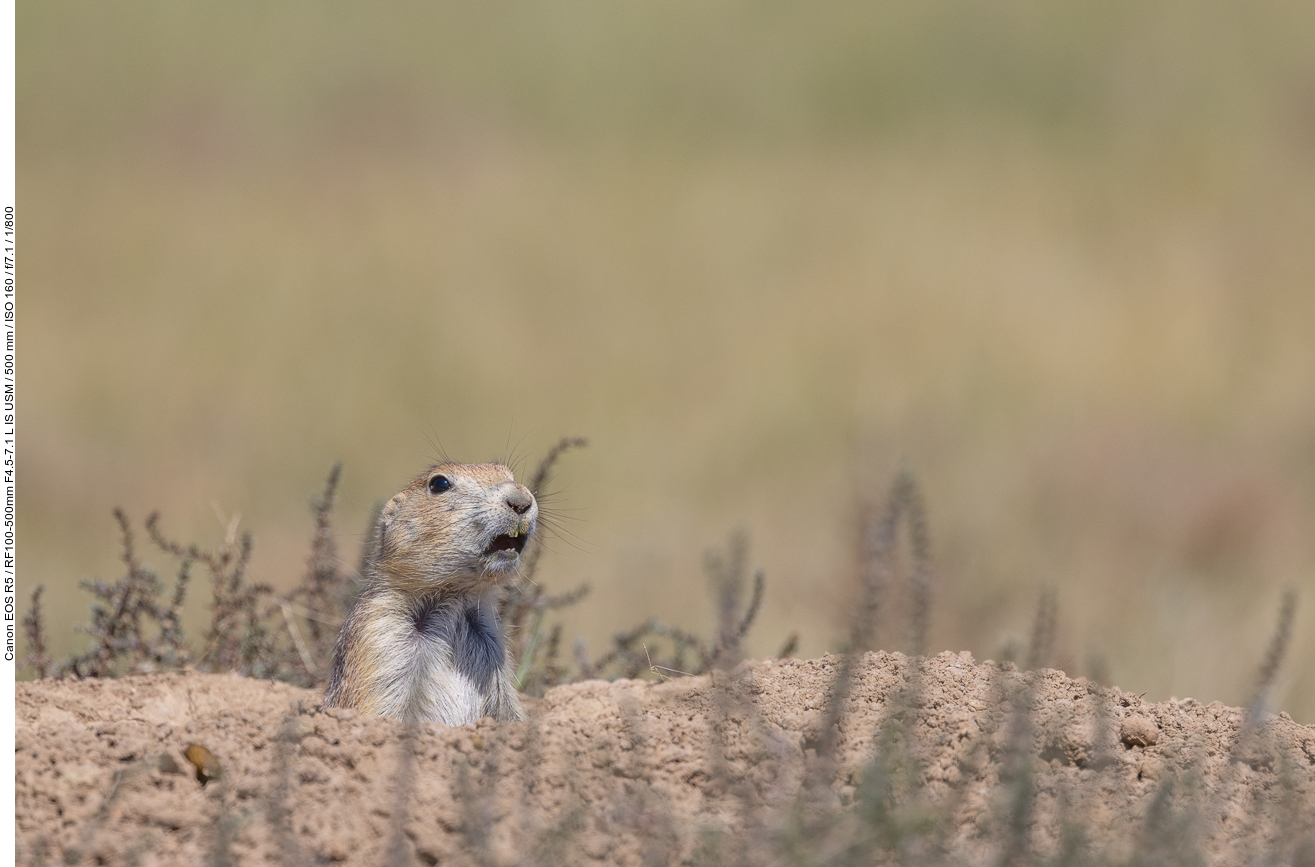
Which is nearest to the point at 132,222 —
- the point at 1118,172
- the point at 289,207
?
the point at 289,207

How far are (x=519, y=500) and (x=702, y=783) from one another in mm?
1395

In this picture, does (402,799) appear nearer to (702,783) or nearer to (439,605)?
(702,783)

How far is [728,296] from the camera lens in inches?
555

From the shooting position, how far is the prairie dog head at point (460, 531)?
13.9 ft

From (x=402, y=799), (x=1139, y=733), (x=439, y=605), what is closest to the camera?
(x=402, y=799)

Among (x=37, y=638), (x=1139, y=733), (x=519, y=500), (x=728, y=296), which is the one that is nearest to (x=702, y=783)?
(x=1139, y=733)

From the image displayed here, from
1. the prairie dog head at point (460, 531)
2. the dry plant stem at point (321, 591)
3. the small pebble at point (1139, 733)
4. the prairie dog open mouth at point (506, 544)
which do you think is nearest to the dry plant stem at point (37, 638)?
the dry plant stem at point (321, 591)

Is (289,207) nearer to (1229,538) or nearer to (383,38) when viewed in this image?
(383,38)

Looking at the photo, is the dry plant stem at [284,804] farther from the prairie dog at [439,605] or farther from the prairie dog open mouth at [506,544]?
the prairie dog open mouth at [506,544]

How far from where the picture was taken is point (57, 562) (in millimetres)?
9359

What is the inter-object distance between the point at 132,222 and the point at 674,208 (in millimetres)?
5771

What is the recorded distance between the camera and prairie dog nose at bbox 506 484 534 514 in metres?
4.23

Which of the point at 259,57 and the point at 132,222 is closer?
the point at 132,222

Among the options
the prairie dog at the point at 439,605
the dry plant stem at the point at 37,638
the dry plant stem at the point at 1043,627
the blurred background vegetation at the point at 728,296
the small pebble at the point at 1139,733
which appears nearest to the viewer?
the dry plant stem at the point at 1043,627
